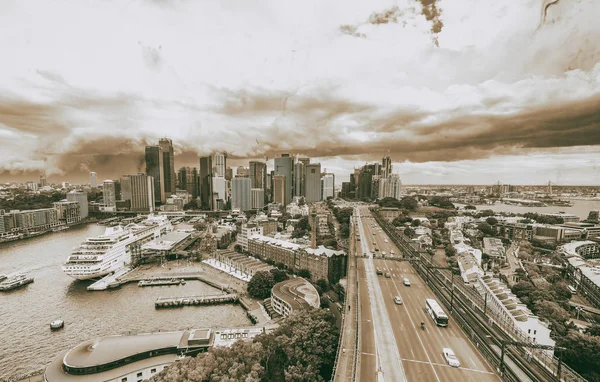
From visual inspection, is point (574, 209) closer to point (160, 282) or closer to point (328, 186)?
point (328, 186)

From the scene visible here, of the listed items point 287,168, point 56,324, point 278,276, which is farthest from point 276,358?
point 287,168

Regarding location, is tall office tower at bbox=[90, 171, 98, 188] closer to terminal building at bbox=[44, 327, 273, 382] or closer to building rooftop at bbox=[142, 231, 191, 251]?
building rooftop at bbox=[142, 231, 191, 251]

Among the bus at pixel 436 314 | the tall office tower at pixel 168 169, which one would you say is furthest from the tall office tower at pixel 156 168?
the bus at pixel 436 314

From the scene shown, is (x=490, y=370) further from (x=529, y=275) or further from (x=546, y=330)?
(x=529, y=275)

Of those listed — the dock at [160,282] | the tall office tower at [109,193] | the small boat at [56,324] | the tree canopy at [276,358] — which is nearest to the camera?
the tree canopy at [276,358]

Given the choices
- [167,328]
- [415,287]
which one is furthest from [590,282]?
[167,328]

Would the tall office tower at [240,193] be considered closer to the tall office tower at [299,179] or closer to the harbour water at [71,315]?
the tall office tower at [299,179]
